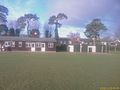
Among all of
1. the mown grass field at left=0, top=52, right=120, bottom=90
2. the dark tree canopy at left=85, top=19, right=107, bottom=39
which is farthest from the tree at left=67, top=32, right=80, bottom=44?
the mown grass field at left=0, top=52, right=120, bottom=90

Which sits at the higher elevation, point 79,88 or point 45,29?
point 45,29

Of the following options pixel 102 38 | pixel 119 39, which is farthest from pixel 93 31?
pixel 119 39

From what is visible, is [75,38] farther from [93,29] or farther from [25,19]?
[25,19]

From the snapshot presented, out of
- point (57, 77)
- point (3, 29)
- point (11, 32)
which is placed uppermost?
point (3, 29)

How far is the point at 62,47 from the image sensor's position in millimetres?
76750

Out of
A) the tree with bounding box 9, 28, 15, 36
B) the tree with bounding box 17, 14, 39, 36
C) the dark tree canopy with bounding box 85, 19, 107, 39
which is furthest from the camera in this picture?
the dark tree canopy with bounding box 85, 19, 107, 39

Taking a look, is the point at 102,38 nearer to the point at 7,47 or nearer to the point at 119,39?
the point at 119,39

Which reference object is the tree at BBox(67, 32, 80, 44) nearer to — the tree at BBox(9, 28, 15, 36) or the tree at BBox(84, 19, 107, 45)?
the tree at BBox(84, 19, 107, 45)

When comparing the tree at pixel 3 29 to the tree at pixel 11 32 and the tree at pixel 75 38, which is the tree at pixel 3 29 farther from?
the tree at pixel 75 38

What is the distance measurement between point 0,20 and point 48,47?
12.2m

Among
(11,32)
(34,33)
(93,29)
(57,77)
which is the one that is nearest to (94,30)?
(93,29)

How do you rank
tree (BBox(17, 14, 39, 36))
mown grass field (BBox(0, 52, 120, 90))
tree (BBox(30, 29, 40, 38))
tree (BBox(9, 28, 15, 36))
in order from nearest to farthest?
mown grass field (BBox(0, 52, 120, 90)) < tree (BBox(17, 14, 39, 36)) < tree (BBox(30, 29, 40, 38)) < tree (BBox(9, 28, 15, 36))

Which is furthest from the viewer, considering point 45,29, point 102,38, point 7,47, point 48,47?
point 102,38

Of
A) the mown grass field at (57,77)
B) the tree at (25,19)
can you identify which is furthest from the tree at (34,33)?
the mown grass field at (57,77)
